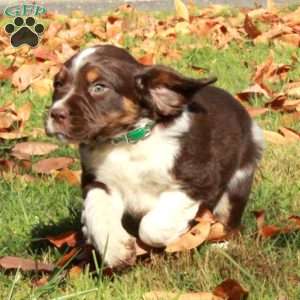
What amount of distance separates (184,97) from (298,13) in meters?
5.53

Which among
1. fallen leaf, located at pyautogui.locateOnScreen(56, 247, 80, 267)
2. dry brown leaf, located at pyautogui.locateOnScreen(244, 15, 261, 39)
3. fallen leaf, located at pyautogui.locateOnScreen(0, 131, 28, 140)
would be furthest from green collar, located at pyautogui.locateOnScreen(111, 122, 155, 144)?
dry brown leaf, located at pyautogui.locateOnScreen(244, 15, 261, 39)

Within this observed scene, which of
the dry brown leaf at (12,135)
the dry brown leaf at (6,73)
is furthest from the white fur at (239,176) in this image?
the dry brown leaf at (6,73)

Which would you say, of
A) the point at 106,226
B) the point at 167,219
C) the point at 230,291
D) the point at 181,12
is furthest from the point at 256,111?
the point at 181,12

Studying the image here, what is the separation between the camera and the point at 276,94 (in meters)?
6.09

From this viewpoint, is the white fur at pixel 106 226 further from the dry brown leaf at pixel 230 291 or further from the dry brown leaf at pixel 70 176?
the dry brown leaf at pixel 70 176

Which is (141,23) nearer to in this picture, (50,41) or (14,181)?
(50,41)

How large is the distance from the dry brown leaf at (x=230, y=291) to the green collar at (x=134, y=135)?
2.83 ft

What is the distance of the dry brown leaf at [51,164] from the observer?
15.7 feet

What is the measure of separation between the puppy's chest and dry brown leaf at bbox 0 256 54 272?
1.51 feet

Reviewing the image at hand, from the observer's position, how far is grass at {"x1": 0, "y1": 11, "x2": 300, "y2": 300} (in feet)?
10.5

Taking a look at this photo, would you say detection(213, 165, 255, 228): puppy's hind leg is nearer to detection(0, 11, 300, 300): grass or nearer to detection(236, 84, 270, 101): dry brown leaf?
detection(0, 11, 300, 300): grass

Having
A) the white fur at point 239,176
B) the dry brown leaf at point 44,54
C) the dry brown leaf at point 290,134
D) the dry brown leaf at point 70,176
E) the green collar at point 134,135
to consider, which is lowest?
the dry brown leaf at point 44,54

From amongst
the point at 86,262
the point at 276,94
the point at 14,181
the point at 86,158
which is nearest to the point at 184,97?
the point at 86,158

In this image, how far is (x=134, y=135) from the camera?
145 inches
